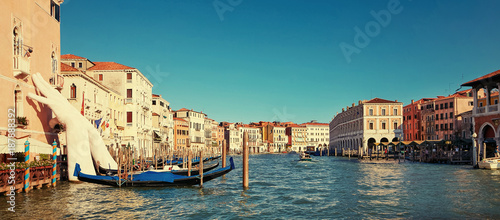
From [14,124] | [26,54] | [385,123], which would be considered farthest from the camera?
[385,123]

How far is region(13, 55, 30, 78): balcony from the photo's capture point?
16.3 m

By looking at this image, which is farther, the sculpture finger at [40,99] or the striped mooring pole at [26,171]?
the sculpture finger at [40,99]

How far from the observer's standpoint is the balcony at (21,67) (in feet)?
53.4

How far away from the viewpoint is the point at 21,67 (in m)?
16.4

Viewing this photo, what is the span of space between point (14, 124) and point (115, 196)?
4.66 m

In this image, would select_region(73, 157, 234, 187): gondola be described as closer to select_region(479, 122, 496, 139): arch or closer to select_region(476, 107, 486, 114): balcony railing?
select_region(479, 122, 496, 139): arch

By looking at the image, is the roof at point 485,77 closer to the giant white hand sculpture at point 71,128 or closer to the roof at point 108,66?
the giant white hand sculpture at point 71,128

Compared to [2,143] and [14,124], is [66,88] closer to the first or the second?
[14,124]

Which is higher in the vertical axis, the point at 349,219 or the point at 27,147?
the point at 27,147

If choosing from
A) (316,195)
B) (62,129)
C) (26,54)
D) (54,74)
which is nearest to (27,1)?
(26,54)

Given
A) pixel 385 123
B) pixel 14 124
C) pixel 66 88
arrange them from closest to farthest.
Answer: pixel 14 124 < pixel 66 88 < pixel 385 123

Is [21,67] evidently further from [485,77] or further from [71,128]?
[485,77]

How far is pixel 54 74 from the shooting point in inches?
825

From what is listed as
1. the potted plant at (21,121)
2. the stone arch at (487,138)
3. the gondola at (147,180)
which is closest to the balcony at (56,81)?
the potted plant at (21,121)
